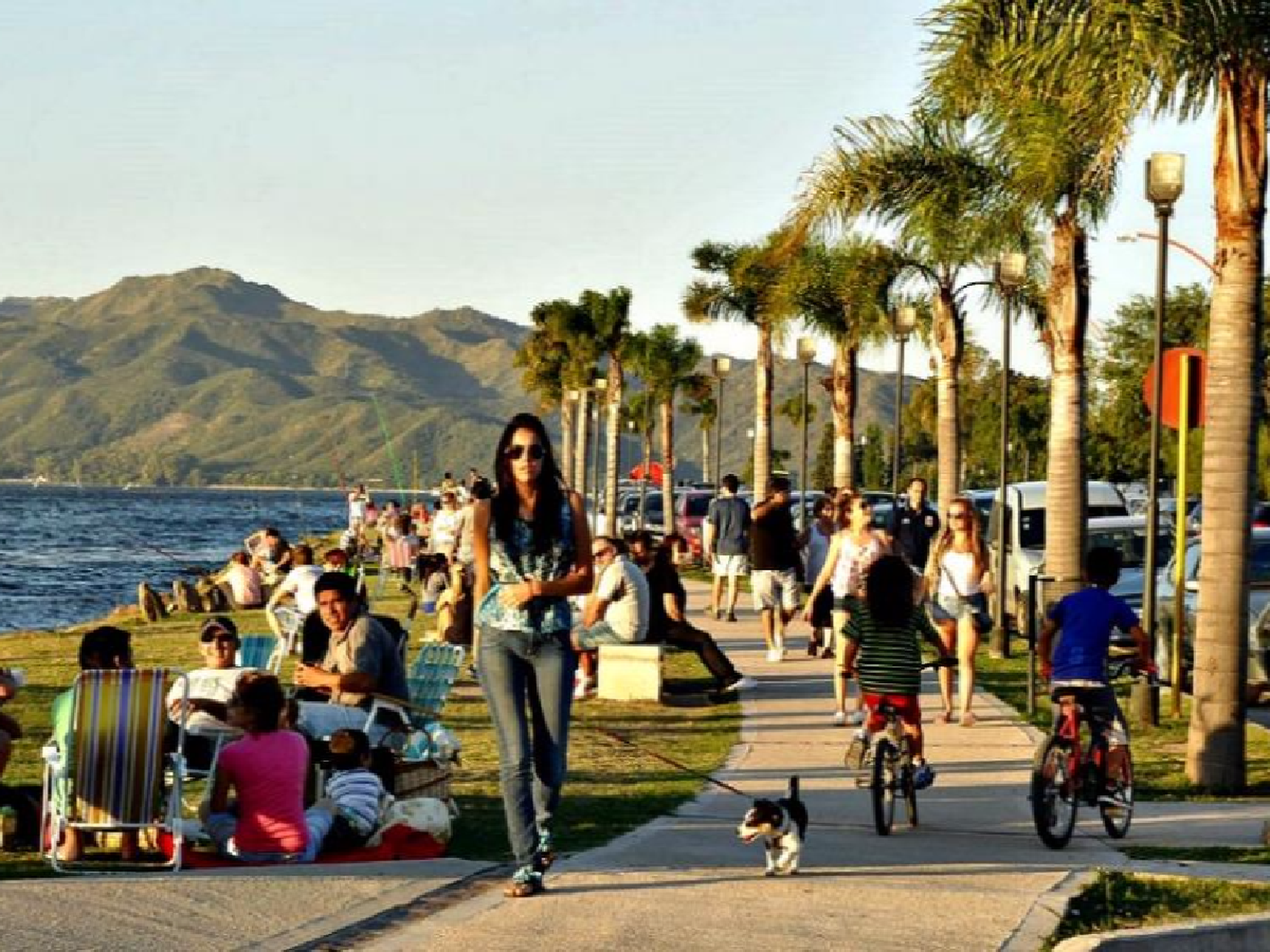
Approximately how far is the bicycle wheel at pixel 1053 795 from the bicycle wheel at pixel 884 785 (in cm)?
74

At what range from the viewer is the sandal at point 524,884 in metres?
9.51

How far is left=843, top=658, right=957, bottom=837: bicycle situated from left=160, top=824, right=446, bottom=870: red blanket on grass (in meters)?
2.26

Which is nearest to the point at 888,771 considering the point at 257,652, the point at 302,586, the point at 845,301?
the point at 257,652

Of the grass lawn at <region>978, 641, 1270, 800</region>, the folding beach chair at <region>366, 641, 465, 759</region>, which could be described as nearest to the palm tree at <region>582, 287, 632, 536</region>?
the grass lawn at <region>978, 641, 1270, 800</region>

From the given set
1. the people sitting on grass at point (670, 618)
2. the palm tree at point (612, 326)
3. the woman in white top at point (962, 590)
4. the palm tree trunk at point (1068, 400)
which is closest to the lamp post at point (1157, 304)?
the woman in white top at point (962, 590)

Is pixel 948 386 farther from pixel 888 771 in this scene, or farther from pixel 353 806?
pixel 353 806

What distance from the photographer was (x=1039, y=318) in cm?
4069

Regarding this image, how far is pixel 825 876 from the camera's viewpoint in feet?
33.9

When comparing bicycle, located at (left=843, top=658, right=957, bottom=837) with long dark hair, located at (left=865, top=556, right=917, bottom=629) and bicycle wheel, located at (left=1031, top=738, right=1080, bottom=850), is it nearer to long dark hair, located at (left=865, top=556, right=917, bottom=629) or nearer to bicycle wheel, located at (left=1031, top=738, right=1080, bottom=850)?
long dark hair, located at (left=865, top=556, right=917, bottom=629)

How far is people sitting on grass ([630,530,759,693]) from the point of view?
2027 centimetres

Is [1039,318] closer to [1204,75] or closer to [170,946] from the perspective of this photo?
[1204,75]

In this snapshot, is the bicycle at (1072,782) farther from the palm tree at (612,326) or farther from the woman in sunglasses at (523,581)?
the palm tree at (612,326)

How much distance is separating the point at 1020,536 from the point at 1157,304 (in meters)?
11.0

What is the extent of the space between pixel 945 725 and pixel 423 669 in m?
4.24
